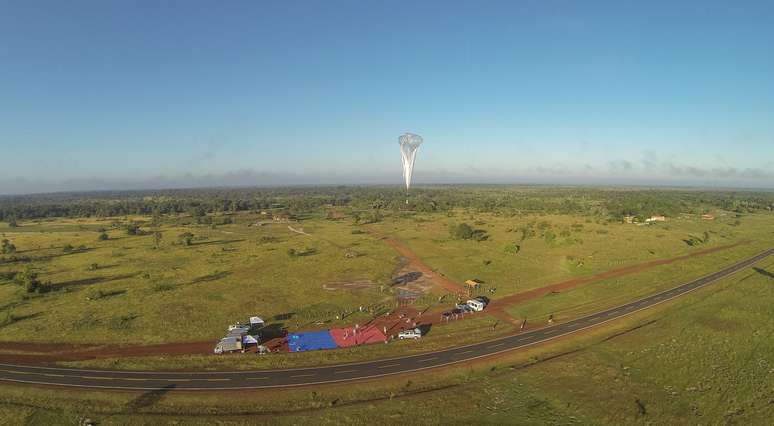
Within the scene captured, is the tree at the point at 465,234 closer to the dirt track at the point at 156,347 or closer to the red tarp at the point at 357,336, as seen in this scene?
the dirt track at the point at 156,347

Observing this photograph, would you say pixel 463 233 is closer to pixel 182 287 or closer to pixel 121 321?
pixel 182 287

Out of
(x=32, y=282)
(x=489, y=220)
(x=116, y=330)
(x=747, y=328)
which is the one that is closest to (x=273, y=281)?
(x=116, y=330)

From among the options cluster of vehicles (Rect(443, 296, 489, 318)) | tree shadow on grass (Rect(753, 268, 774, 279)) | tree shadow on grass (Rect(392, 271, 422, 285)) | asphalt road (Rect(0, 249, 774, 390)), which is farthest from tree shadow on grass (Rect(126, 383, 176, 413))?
tree shadow on grass (Rect(753, 268, 774, 279))

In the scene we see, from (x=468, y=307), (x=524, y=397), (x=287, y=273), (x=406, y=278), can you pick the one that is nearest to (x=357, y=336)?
(x=468, y=307)

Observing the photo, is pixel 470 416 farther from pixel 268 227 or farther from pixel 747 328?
pixel 268 227

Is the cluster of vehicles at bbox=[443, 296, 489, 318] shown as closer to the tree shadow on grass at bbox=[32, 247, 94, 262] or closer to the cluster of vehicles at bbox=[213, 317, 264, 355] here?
the cluster of vehicles at bbox=[213, 317, 264, 355]
